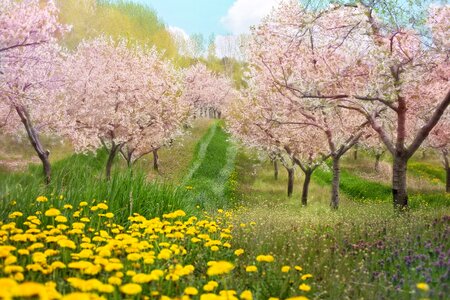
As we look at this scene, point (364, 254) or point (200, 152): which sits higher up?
point (200, 152)

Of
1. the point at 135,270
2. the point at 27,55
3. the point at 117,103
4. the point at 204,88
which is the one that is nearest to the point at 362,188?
the point at 117,103

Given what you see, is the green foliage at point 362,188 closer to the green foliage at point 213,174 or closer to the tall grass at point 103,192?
the green foliage at point 213,174

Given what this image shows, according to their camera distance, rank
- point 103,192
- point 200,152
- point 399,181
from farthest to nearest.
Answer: point 200,152, point 399,181, point 103,192

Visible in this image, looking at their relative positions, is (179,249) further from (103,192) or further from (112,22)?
(112,22)

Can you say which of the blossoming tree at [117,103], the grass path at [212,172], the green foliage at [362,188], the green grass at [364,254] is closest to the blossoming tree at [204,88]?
the grass path at [212,172]

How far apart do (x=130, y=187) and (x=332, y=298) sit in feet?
17.1

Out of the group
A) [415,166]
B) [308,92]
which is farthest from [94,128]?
[415,166]

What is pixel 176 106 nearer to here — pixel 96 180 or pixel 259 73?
pixel 259 73

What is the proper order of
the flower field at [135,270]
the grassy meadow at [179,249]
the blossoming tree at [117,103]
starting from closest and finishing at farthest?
the flower field at [135,270], the grassy meadow at [179,249], the blossoming tree at [117,103]

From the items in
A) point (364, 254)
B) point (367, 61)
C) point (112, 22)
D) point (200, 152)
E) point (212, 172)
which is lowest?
point (364, 254)

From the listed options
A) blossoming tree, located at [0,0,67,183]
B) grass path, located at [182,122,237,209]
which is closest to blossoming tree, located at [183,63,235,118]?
grass path, located at [182,122,237,209]

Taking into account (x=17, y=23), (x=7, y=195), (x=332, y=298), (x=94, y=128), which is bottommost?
(x=332, y=298)

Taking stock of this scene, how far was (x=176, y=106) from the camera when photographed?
27.6 metres

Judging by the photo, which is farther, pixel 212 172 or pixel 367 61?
pixel 212 172
